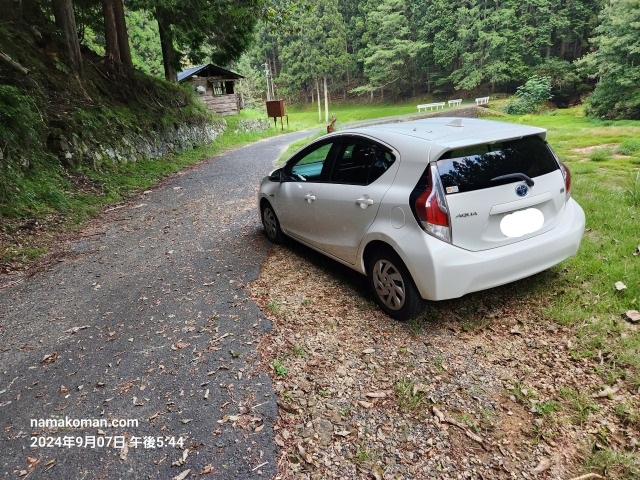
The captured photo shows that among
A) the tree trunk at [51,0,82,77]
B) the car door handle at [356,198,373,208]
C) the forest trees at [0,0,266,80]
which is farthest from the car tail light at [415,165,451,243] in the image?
the tree trunk at [51,0,82,77]

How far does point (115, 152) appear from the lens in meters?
10.3

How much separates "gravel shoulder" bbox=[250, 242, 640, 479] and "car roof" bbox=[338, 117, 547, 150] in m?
1.47

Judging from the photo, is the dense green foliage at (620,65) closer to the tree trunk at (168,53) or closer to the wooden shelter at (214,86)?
the tree trunk at (168,53)

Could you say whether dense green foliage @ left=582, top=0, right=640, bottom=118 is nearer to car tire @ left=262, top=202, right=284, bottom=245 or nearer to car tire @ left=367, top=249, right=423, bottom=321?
car tire @ left=262, top=202, right=284, bottom=245

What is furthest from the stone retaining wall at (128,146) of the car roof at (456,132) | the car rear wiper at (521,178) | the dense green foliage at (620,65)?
the dense green foliage at (620,65)

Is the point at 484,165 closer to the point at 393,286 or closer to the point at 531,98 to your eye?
the point at 393,286

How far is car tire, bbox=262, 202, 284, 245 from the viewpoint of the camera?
538 centimetres

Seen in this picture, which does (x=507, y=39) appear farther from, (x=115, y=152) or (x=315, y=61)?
(x=115, y=152)

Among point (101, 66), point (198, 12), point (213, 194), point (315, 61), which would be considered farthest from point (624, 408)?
point (315, 61)

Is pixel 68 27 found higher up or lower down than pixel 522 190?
higher up

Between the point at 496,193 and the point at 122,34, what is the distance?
15171 millimetres

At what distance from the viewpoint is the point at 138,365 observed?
3098mm

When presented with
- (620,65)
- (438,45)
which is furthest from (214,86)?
(438,45)

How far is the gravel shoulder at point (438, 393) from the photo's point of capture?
7.14 ft
